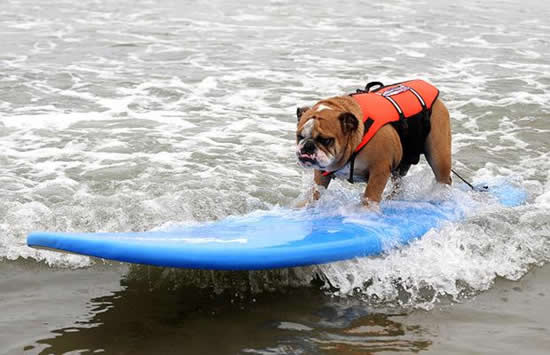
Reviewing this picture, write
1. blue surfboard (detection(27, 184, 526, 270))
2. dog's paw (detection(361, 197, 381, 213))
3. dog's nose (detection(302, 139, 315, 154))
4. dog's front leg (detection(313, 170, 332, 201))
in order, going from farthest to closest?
dog's front leg (detection(313, 170, 332, 201)) → dog's paw (detection(361, 197, 381, 213)) → dog's nose (detection(302, 139, 315, 154)) → blue surfboard (detection(27, 184, 526, 270))

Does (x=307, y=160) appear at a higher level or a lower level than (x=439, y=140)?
lower

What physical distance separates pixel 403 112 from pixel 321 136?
90cm

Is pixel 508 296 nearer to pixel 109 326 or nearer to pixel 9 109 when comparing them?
pixel 109 326

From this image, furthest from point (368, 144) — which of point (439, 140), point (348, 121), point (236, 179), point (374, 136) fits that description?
point (236, 179)

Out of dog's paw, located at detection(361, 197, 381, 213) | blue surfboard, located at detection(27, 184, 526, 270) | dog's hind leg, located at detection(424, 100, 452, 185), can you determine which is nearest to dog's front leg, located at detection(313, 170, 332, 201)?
blue surfboard, located at detection(27, 184, 526, 270)

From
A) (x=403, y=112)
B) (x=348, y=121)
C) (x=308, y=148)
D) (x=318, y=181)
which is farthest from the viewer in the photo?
(x=318, y=181)

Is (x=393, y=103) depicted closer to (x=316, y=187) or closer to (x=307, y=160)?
(x=316, y=187)

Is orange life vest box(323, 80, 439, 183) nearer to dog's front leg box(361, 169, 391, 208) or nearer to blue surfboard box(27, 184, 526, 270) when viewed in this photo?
dog's front leg box(361, 169, 391, 208)

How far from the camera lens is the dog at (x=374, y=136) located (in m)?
4.92

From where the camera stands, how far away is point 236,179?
7.39 metres

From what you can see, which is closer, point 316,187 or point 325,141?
point 325,141

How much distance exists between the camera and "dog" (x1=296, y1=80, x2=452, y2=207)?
492 cm

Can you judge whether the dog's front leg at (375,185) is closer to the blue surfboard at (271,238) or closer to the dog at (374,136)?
the dog at (374,136)

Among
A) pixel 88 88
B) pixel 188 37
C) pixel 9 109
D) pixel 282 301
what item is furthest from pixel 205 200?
pixel 188 37
